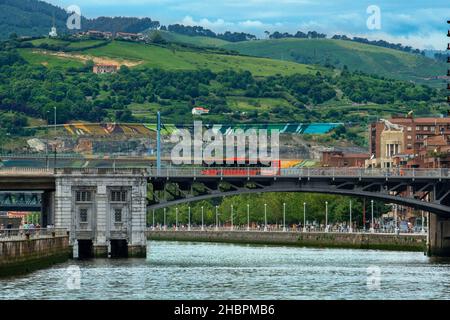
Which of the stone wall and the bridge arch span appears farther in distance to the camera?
the bridge arch span

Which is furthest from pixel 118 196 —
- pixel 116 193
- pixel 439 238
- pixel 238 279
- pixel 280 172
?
pixel 439 238

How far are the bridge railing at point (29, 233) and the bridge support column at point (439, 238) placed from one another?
41631 mm

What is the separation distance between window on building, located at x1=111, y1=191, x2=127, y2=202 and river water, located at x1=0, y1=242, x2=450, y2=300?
21.9ft

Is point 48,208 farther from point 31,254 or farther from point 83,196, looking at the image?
point 31,254

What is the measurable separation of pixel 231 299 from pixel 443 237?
246ft

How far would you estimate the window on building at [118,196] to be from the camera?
165 m

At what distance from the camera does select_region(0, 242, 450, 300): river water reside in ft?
377

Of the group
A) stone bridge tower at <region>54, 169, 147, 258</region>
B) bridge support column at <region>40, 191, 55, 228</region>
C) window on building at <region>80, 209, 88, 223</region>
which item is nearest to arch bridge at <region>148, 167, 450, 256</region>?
stone bridge tower at <region>54, 169, 147, 258</region>

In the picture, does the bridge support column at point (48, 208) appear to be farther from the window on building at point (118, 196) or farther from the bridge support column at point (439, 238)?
the bridge support column at point (439, 238)

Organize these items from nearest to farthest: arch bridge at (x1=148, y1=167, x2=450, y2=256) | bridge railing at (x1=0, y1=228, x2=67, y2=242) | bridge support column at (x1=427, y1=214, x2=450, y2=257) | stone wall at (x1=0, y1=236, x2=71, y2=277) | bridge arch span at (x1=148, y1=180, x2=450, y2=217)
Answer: stone wall at (x1=0, y1=236, x2=71, y2=277) → bridge railing at (x1=0, y1=228, x2=67, y2=242) → bridge arch span at (x1=148, y1=180, x2=450, y2=217) → arch bridge at (x1=148, y1=167, x2=450, y2=256) → bridge support column at (x1=427, y1=214, x2=450, y2=257)

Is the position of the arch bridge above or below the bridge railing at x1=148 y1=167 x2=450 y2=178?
below

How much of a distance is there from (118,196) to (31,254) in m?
27.6

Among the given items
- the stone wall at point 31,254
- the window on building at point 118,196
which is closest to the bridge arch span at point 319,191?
the window on building at point 118,196

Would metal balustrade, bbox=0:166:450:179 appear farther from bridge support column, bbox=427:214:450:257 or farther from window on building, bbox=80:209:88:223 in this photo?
bridge support column, bbox=427:214:450:257
